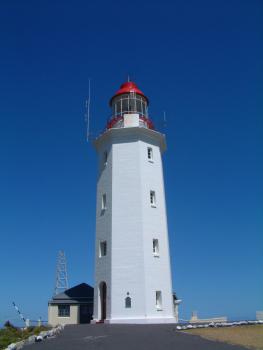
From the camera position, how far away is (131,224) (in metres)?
25.1

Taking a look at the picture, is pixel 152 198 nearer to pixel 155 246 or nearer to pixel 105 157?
pixel 155 246

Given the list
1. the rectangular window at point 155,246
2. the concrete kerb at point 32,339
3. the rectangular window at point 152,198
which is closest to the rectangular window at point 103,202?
the rectangular window at point 152,198

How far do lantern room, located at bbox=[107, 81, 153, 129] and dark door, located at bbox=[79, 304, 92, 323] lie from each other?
13.7m

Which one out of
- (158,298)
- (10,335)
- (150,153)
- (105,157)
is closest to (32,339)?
(10,335)

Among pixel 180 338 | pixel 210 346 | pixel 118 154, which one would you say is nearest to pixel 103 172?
pixel 118 154

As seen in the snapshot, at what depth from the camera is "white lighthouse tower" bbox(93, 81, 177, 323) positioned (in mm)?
23672

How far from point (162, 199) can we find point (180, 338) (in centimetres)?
1365

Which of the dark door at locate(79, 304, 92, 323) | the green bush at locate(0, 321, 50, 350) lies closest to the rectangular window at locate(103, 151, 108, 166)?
the dark door at locate(79, 304, 92, 323)

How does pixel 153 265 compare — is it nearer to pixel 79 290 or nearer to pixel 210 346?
pixel 79 290

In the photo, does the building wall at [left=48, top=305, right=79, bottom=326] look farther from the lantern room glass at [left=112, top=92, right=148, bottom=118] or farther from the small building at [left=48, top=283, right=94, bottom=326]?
the lantern room glass at [left=112, top=92, right=148, bottom=118]

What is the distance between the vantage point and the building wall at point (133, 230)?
2361cm

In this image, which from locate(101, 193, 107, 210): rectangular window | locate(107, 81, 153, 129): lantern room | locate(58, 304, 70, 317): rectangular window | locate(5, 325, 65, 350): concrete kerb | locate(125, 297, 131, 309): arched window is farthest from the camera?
locate(107, 81, 153, 129): lantern room

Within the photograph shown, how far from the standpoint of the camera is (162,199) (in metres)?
26.9

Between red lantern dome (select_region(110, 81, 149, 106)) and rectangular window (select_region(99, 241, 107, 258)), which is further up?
red lantern dome (select_region(110, 81, 149, 106))
